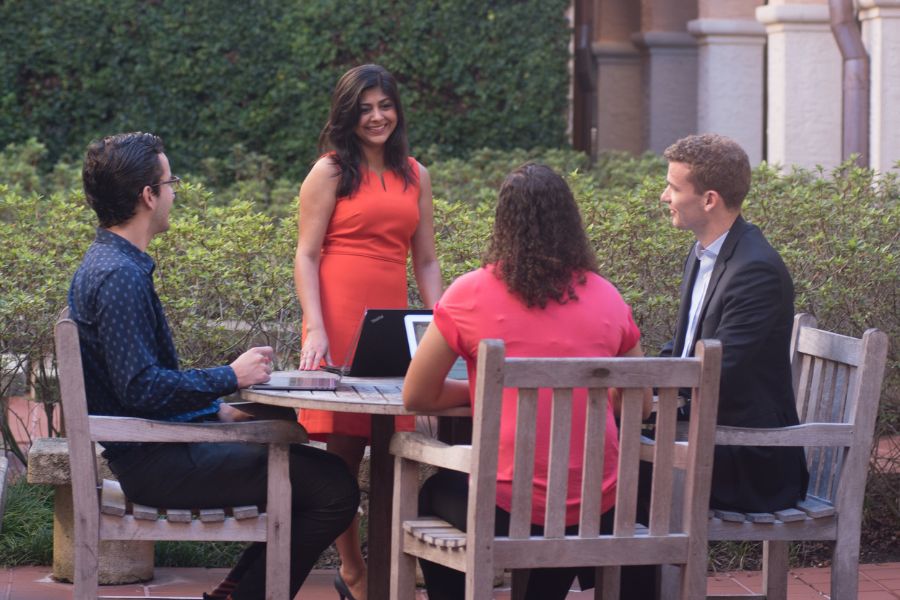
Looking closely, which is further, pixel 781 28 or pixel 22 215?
pixel 781 28

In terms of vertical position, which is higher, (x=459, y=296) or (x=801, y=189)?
(x=801, y=189)

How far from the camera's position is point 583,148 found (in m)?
17.8

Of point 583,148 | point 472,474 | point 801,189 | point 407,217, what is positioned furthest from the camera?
point 583,148

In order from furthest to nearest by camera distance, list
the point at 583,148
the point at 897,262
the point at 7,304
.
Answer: the point at 583,148
the point at 897,262
the point at 7,304

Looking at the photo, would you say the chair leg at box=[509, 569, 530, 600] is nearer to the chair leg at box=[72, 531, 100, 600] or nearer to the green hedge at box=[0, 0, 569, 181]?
the chair leg at box=[72, 531, 100, 600]

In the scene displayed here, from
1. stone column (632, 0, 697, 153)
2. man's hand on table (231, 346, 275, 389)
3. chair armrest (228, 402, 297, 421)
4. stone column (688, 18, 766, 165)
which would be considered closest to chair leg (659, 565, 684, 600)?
chair armrest (228, 402, 297, 421)

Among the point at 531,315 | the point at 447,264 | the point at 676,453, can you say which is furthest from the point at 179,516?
the point at 447,264

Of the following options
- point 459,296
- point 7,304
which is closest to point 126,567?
point 7,304

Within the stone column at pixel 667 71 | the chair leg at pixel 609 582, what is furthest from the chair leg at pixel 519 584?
the stone column at pixel 667 71

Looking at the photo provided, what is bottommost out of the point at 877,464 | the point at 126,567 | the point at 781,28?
the point at 126,567

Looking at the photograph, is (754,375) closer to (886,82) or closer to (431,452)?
(431,452)

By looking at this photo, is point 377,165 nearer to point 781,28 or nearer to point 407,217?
point 407,217

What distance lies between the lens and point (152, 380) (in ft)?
11.5

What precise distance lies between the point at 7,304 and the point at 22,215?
898mm
